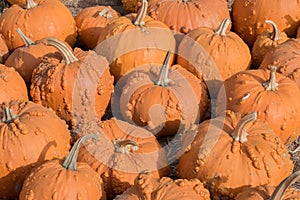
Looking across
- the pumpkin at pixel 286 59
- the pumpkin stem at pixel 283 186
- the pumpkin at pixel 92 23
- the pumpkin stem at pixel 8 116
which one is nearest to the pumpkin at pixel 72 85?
the pumpkin stem at pixel 8 116

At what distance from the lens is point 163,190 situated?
280 centimetres

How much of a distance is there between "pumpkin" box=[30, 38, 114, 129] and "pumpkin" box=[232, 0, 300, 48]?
1.70 m

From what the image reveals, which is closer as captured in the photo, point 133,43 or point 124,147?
point 124,147

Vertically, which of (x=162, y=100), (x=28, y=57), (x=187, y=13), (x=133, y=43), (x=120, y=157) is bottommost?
(x=120, y=157)

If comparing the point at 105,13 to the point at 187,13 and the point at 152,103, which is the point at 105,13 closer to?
the point at 187,13

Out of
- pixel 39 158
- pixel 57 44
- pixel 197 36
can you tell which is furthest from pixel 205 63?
pixel 39 158

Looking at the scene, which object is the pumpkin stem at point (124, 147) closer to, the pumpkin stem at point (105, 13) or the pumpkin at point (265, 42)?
the pumpkin at point (265, 42)

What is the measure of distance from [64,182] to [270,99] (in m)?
1.74

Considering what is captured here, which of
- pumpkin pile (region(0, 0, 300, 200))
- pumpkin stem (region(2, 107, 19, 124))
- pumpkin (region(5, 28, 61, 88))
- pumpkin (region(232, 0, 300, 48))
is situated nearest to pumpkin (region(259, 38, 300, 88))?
pumpkin pile (region(0, 0, 300, 200))

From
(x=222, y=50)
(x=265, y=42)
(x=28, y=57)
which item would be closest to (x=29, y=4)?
(x=28, y=57)

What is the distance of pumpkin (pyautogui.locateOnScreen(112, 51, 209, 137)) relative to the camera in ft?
12.6

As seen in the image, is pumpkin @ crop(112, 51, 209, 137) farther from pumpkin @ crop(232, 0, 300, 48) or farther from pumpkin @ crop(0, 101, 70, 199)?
pumpkin @ crop(232, 0, 300, 48)

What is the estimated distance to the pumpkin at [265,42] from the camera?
4512mm

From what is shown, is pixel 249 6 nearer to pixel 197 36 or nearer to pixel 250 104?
pixel 197 36
